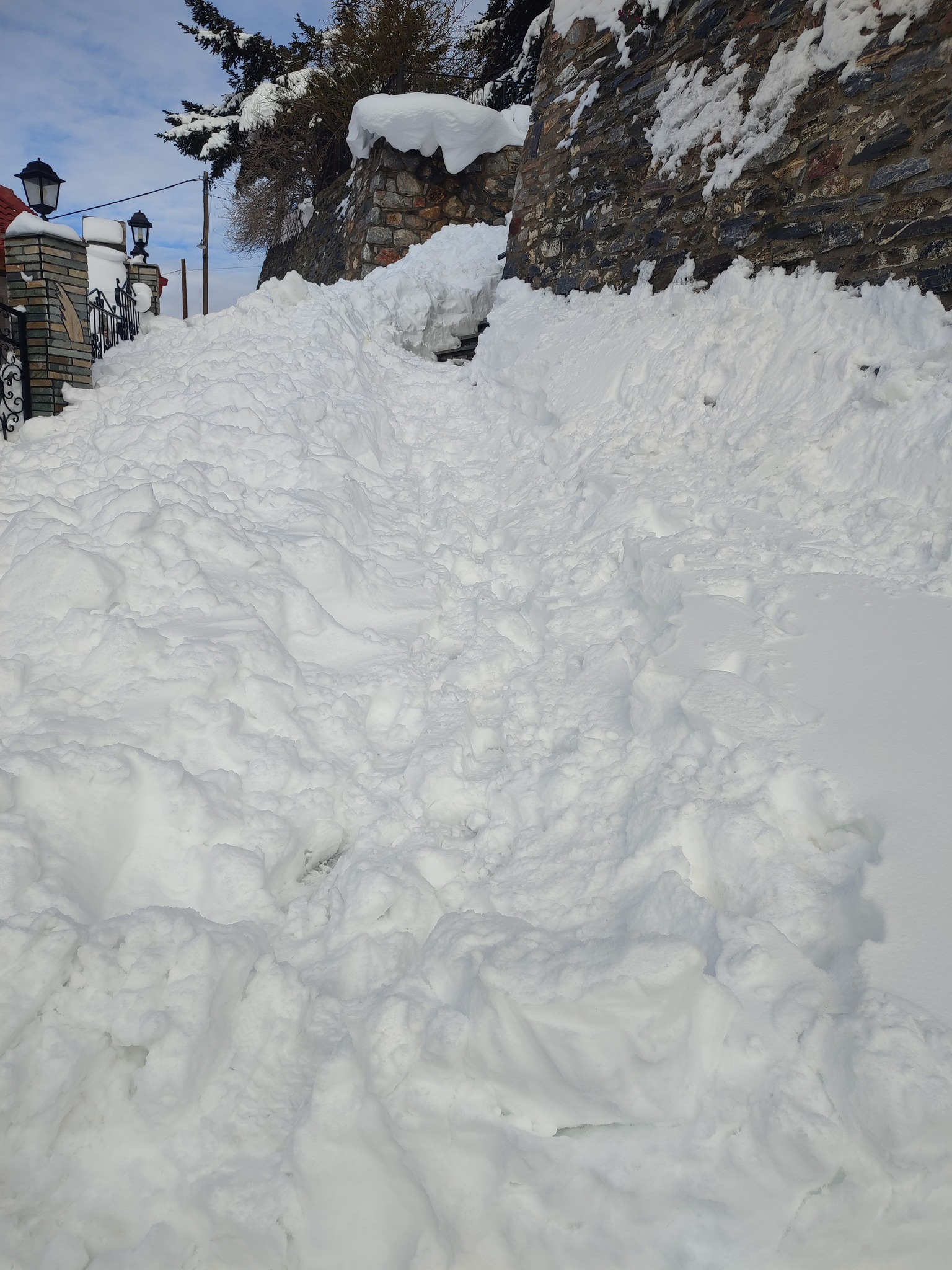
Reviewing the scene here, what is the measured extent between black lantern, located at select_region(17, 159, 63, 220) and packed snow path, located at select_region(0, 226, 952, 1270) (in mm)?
4385

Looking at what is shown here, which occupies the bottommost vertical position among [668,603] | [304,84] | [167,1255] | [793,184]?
[167,1255]

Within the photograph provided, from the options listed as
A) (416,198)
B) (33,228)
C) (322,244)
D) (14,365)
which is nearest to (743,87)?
(33,228)

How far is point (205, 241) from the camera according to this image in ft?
62.8

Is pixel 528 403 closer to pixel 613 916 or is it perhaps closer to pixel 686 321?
pixel 686 321

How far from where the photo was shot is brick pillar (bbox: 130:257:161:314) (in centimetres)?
1015

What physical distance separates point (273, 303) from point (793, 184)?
4.42m

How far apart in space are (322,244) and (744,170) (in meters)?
9.91

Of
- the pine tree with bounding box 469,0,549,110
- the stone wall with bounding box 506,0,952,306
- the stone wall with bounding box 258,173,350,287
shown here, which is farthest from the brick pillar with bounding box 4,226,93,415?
the pine tree with bounding box 469,0,549,110

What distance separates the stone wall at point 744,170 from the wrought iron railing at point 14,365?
13.7ft

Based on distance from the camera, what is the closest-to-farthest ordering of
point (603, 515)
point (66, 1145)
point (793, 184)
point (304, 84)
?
1. point (66, 1145)
2. point (603, 515)
3. point (793, 184)
4. point (304, 84)

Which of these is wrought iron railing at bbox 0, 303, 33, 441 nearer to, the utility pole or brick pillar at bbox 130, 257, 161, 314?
brick pillar at bbox 130, 257, 161, 314

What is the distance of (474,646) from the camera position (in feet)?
10.3

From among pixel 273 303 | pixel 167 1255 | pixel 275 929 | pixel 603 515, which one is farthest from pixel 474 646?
pixel 273 303

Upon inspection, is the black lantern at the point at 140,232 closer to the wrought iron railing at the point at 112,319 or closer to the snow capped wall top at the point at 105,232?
the snow capped wall top at the point at 105,232
